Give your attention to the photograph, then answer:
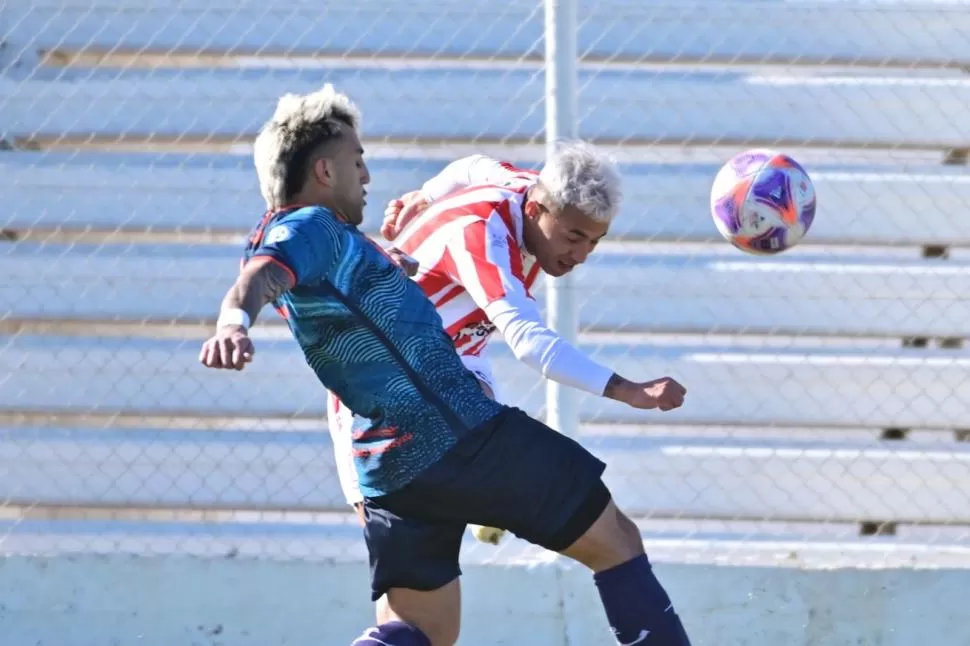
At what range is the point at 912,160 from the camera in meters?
5.86

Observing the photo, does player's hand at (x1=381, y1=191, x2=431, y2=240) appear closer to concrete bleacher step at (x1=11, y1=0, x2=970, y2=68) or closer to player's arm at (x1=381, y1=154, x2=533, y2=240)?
player's arm at (x1=381, y1=154, x2=533, y2=240)

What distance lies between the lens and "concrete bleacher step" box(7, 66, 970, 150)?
18.9 ft

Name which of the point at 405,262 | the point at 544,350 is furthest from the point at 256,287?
the point at 544,350

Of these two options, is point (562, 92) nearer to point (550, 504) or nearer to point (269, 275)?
point (550, 504)

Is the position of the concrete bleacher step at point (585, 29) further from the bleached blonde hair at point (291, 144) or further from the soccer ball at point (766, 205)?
the bleached blonde hair at point (291, 144)

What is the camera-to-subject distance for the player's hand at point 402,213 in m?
4.27

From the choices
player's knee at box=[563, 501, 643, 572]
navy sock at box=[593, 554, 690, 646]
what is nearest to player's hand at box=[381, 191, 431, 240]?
player's knee at box=[563, 501, 643, 572]

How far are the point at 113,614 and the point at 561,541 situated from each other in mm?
2401

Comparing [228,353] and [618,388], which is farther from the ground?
[228,353]

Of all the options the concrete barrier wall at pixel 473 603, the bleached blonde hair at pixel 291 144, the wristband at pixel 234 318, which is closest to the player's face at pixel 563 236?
the bleached blonde hair at pixel 291 144

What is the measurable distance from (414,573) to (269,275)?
0.93m

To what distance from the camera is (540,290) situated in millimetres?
5707

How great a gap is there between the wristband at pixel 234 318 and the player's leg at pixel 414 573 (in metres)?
0.87

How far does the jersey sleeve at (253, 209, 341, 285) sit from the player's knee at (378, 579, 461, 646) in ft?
2.71
